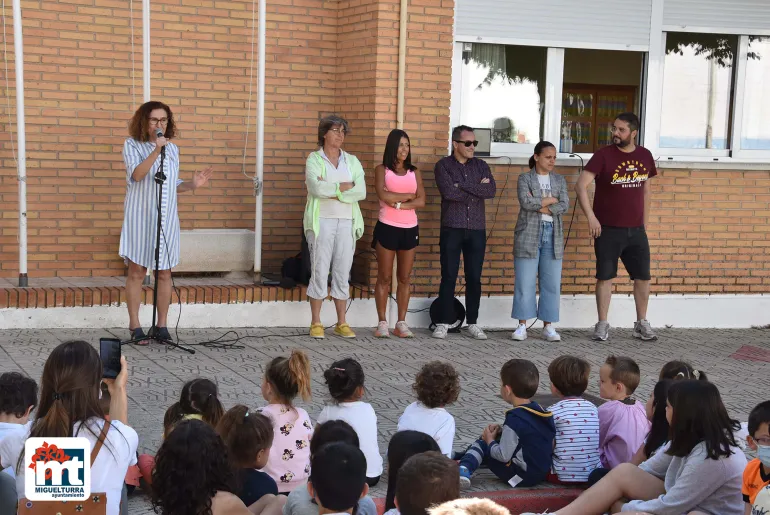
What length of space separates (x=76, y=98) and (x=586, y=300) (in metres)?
5.54

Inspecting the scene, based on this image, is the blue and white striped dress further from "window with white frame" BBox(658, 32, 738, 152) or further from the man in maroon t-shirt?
"window with white frame" BBox(658, 32, 738, 152)

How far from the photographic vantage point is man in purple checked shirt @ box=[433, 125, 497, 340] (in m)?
10.0

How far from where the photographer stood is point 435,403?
5656 mm

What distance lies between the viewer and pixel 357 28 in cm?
1062

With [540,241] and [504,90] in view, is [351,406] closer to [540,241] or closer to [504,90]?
[540,241]

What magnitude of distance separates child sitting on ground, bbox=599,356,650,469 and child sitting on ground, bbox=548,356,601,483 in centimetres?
14

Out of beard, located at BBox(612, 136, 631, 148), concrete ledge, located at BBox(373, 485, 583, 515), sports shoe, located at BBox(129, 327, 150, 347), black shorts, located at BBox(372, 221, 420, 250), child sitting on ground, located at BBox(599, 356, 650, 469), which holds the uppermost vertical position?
beard, located at BBox(612, 136, 631, 148)

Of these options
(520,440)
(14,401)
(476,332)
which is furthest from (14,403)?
(476,332)

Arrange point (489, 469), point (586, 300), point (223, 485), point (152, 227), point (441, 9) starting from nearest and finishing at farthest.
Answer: point (223, 485), point (489, 469), point (152, 227), point (441, 9), point (586, 300)

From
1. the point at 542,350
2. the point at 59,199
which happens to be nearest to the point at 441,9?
the point at 542,350

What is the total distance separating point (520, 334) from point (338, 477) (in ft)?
22.1

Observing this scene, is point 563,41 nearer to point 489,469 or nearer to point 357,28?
point 357,28

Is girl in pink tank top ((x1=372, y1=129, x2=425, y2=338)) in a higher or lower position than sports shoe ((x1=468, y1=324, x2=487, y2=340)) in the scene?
higher

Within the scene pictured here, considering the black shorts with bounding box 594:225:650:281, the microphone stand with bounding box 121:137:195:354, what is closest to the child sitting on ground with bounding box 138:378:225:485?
the microphone stand with bounding box 121:137:195:354
